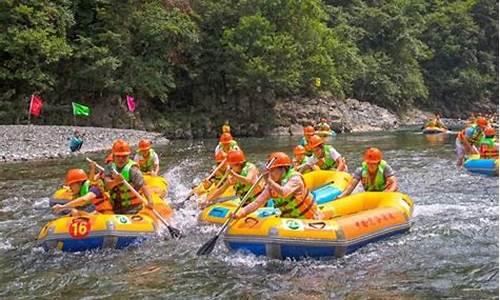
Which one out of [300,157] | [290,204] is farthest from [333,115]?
[290,204]

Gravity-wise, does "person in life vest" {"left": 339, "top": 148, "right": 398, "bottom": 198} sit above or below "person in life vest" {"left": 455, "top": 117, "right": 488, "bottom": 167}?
above

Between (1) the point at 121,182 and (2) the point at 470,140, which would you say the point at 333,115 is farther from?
(1) the point at 121,182

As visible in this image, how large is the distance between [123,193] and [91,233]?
995mm

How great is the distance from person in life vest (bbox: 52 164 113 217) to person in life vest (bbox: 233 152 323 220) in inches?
78.2

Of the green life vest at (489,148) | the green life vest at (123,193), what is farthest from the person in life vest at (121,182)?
the green life vest at (489,148)

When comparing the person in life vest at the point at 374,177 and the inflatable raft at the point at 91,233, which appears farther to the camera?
the person in life vest at the point at 374,177

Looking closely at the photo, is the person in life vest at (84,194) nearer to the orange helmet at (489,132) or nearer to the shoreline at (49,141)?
the orange helmet at (489,132)

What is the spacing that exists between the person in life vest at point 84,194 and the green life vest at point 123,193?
0.32ft

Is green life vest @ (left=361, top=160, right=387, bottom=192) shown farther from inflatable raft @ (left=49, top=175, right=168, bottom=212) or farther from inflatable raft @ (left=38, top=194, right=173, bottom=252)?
inflatable raft @ (left=49, top=175, right=168, bottom=212)

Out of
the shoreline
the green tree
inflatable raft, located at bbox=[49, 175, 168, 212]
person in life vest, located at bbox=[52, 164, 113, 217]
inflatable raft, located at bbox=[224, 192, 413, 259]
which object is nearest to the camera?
inflatable raft, located at bbox=[224, 192, 413, 259]

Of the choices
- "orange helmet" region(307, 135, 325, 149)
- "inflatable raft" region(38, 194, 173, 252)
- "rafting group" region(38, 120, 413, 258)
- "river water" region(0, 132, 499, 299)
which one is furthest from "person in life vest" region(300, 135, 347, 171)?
"inflatable raft" region(38, 194, 173, 252)

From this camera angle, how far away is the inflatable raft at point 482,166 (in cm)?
1233

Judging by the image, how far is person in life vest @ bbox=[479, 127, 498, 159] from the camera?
13047 mm

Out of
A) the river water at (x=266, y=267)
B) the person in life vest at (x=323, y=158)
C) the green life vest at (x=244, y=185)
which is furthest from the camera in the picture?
the person in life vest at (x=323, y=158)
